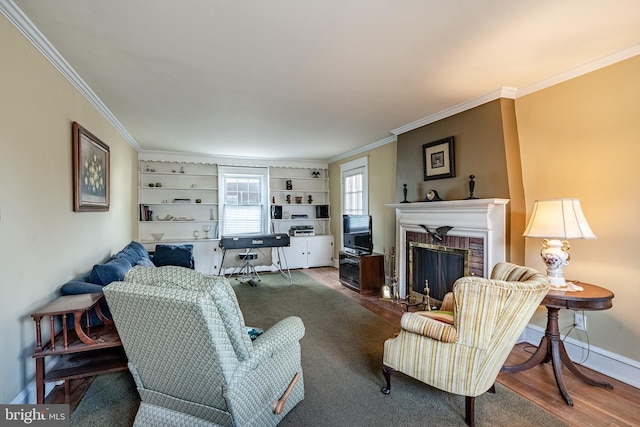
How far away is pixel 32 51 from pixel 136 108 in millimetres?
1422

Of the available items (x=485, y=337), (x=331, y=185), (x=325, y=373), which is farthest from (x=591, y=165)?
(x=331, y=185)

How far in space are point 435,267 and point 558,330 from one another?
62.9 inches

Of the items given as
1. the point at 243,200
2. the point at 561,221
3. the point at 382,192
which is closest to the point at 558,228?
the point at 561,221

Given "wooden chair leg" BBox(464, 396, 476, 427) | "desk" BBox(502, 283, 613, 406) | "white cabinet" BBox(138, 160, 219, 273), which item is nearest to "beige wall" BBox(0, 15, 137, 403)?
"wooden chair leg" BBox(464, 396, 476, 427)

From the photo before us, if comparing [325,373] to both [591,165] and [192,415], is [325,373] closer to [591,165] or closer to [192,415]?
[192,415]

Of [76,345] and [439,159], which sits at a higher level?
[439,159]

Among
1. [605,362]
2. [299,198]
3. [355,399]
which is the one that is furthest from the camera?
[299,198]

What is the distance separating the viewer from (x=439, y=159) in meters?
3.80

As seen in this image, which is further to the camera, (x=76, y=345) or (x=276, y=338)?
(x=76, y=345)

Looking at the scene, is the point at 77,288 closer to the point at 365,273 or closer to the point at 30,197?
the point at 30,197

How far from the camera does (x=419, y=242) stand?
407 cm

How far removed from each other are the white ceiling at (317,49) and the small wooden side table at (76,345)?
174cm

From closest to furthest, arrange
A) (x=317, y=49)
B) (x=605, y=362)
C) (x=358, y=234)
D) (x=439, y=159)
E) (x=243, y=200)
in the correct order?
1. (x=317, y=49)
2. (x=605, y=362)
3. (x=439, y=159)
4. (x=358, y=234)
5. (x=243, y=200)

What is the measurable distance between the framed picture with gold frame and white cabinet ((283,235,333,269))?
3.27 m
